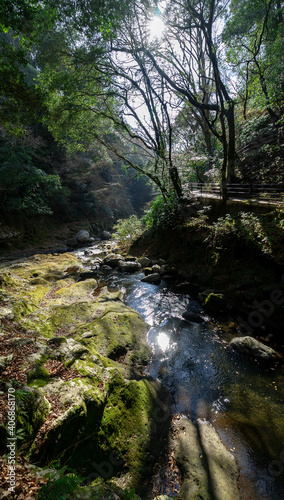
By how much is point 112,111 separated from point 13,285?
11.4 m

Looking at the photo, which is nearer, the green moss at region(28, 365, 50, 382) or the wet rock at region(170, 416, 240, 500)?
the wet rock at region(170, 416, 240, 500)

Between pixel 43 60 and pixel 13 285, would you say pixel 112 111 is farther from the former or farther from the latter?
pixel 13 285

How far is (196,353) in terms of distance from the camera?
5.05m

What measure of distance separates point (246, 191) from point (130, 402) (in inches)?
432

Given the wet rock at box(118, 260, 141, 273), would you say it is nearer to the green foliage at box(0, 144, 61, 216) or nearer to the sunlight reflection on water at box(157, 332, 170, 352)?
the sunlight reflection on water at box(157, 332, 170, 352)

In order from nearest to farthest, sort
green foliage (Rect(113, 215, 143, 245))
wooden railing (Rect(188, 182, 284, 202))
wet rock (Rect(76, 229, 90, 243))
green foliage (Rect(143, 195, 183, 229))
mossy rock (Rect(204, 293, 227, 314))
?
mossy rock (Rect(204, 293, 227, 314)) < wooden railing (Rect(188, 182, 284, 202)) < green foliage (Rect(143, 195, 183, 229)) < green foliage (Rect(113, 215, 143, 245)) < wet rock (Rect(76, 229, 90, 243))

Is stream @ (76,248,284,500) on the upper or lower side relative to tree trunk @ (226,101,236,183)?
lower

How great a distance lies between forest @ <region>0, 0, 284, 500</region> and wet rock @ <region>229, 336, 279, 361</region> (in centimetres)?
2

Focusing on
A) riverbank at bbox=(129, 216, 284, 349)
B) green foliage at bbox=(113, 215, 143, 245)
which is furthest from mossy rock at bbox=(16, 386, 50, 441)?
green foliage at bbox=(113, 215, 143, 245)

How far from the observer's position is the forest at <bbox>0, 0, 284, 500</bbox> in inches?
95.0

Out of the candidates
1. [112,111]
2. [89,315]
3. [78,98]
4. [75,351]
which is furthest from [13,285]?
[112,111]

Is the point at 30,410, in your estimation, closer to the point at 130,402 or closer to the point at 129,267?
the point at 130,402

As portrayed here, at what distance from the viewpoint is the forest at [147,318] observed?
2.41 metres

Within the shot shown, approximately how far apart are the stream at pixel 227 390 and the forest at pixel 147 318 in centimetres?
2
